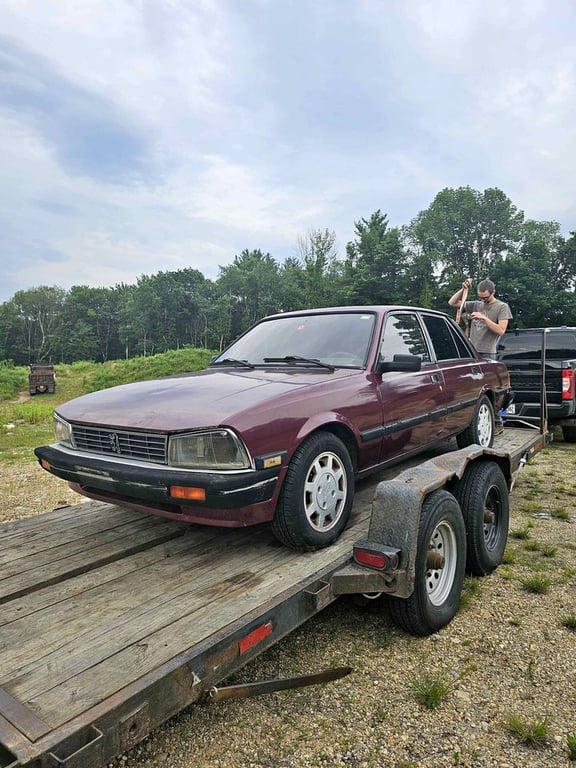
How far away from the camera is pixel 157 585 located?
87.0 inches

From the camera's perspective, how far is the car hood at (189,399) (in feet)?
7.86

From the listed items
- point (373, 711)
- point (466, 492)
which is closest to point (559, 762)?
point (373, 711)

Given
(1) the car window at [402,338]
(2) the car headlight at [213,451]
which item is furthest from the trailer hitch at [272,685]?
(1) the car window at [402,338]

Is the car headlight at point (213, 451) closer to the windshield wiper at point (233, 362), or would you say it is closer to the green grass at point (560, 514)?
the windshield wiper at point (233, 362)

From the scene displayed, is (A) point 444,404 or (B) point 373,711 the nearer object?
(B) point 373,711

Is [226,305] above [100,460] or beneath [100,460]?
above

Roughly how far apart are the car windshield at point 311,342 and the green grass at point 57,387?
6.06 meters

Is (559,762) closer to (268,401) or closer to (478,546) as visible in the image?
(478,546)

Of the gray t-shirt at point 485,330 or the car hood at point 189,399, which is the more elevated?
the gray t-shirt at point 485,330

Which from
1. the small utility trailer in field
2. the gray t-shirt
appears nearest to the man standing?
the gray t-shirt

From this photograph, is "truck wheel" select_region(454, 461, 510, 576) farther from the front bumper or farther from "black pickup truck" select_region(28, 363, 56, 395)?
"black pickup truck" select_region(28, 363, 56, 395)

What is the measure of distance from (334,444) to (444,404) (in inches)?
64.9

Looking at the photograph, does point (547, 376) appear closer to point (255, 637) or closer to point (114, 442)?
point (114, 442)

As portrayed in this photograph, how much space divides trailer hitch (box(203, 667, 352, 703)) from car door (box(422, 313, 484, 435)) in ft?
7.61
